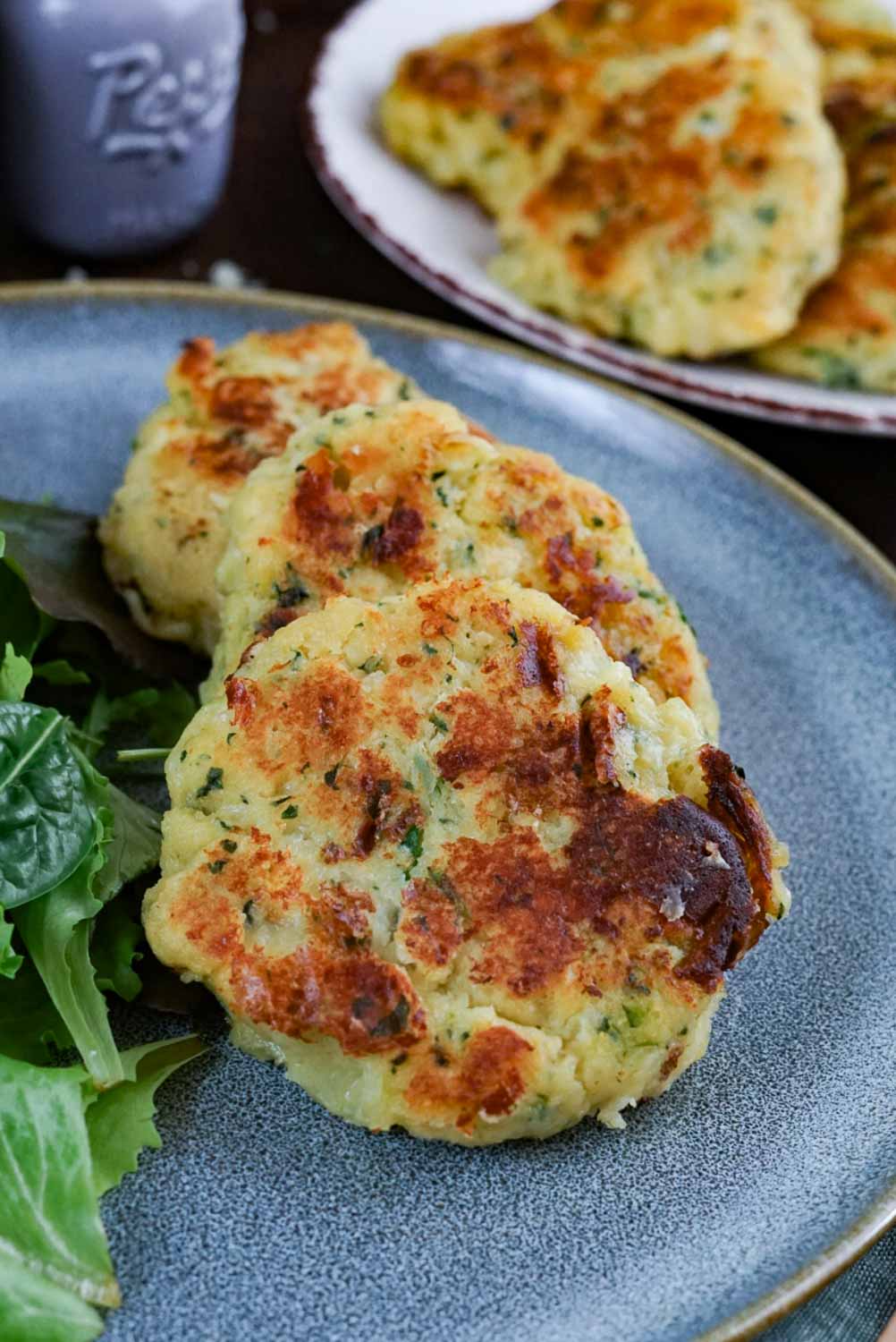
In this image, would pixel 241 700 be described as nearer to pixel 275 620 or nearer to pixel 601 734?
pixel 275 620

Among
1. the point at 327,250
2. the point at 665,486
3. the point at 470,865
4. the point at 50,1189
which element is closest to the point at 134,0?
the point at 327,250

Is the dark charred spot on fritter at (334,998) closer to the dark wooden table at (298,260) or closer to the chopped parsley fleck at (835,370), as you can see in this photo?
the dark wooden table at (298,260)

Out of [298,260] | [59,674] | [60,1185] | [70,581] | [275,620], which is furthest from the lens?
[298,260]

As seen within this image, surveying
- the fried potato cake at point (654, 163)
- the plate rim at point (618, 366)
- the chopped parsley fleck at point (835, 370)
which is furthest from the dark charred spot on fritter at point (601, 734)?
the chopped parsley fleck at point (835, 370)

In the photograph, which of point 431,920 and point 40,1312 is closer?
point 40,1312

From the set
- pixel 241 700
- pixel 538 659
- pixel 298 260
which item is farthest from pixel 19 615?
pixel 298 260

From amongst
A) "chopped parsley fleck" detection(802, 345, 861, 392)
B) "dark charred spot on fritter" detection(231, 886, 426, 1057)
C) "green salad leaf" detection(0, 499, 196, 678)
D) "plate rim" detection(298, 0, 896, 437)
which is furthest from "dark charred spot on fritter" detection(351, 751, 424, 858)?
"chopped parsley fleck" detection(802, 345, 861, 392)

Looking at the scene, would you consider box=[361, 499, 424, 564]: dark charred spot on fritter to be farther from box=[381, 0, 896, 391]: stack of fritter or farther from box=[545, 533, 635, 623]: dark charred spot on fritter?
box=[381, 0, 896, 391]: stack of fritter
